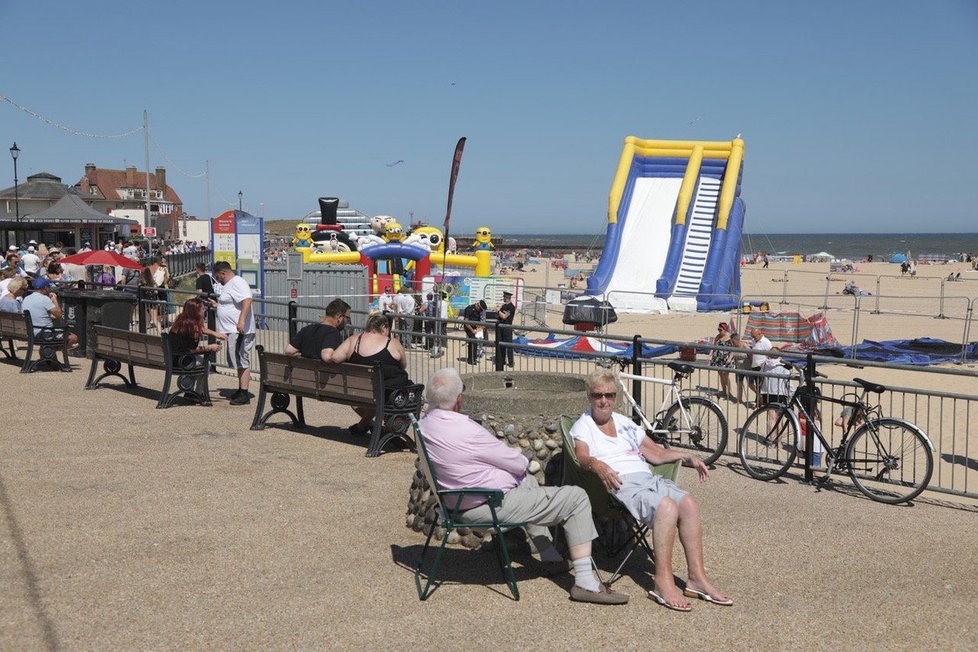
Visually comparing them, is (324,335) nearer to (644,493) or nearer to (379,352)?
(379,352)

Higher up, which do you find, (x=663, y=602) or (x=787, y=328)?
(x=787, y=328)

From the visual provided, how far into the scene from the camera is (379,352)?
774 cm

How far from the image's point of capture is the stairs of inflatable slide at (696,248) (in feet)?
94.9

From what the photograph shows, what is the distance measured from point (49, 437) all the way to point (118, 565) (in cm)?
348

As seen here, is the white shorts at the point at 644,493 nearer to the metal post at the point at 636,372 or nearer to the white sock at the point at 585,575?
the white sock at the point at 585,575

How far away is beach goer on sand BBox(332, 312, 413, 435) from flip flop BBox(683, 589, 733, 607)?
352cm

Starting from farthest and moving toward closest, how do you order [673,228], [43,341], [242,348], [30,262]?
[673,228], [30,262], [43,341], [242,348]

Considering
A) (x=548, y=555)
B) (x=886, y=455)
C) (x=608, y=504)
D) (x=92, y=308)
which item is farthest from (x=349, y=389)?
(x=92, y=308)

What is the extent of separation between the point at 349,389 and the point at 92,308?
25.1ft

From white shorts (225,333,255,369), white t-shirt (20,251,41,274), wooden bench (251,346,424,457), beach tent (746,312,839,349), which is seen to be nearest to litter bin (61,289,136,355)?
white shorts (225,333,255,369)

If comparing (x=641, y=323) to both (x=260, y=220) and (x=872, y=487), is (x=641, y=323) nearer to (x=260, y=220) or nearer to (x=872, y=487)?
(x=260, y=220)

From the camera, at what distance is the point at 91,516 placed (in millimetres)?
5875

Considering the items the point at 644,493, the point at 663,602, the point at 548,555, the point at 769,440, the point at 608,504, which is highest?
the point at 644,493

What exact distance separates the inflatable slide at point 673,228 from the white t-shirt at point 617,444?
22960mm
